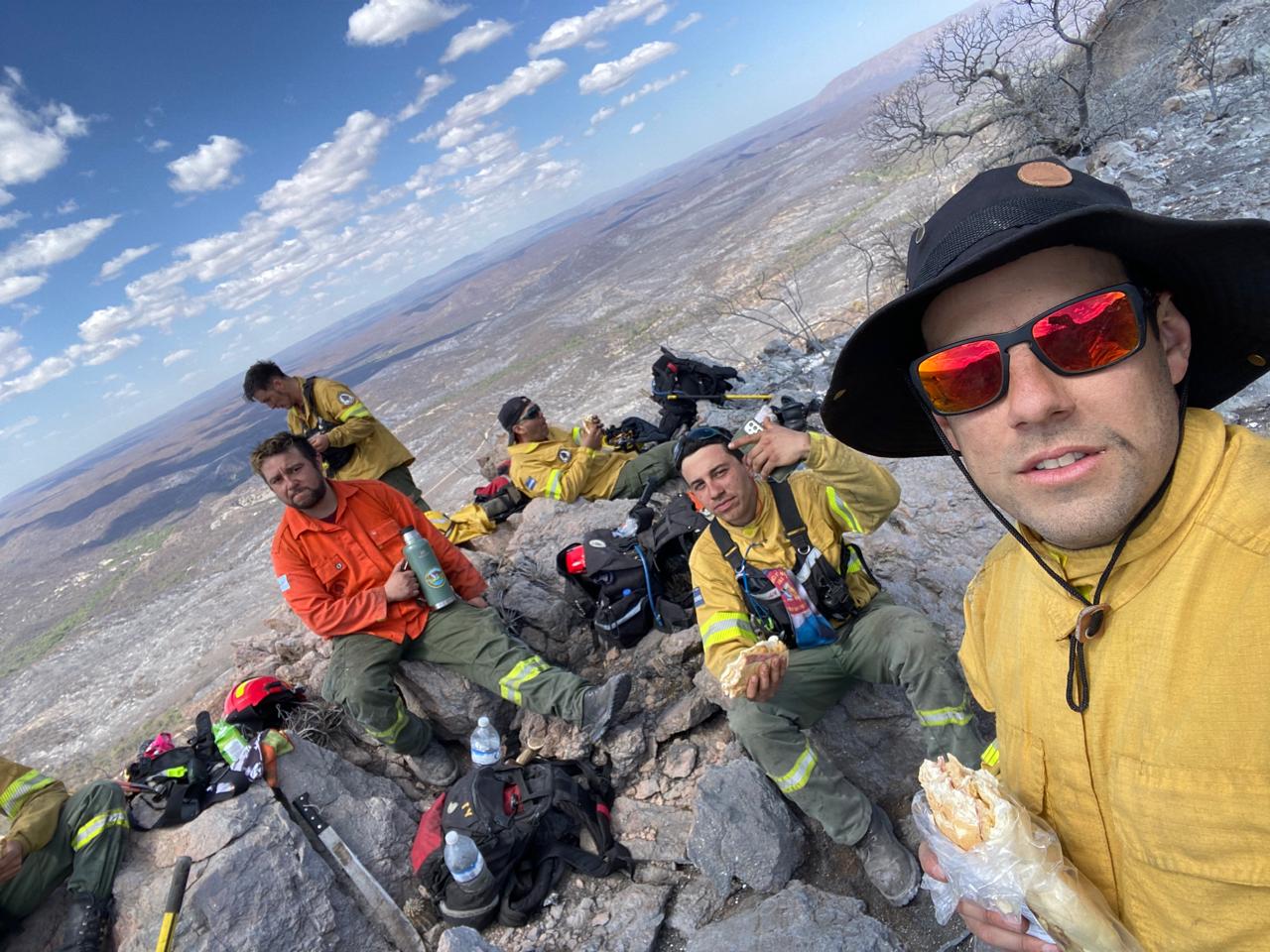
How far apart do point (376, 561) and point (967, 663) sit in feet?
14.0

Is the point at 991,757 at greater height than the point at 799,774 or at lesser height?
greater

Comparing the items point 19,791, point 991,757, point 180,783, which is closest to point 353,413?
point 180,783

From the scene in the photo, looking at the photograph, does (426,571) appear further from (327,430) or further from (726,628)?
(327,430)

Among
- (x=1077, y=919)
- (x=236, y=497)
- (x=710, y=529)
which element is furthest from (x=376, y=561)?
(x=236, y=497)

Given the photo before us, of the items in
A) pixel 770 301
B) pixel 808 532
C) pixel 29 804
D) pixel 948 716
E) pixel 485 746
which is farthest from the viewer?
pixel 770 301

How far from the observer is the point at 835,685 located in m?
3.37

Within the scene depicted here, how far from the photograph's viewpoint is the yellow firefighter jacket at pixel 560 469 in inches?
257

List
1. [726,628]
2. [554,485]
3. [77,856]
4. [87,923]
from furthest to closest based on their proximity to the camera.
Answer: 1. [554,485]
2. [77,856]
3. [87,923]
4. [726,628]

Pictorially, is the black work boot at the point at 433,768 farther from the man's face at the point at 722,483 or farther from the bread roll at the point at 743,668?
the man's face at the point at 722,483

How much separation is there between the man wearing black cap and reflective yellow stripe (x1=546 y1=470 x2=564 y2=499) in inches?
0.8

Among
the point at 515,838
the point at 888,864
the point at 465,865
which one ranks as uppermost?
the point at 465,865

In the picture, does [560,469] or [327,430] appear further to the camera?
[560,469]

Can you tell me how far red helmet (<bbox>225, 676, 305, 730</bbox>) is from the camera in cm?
463

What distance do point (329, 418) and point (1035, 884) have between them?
6.80m
